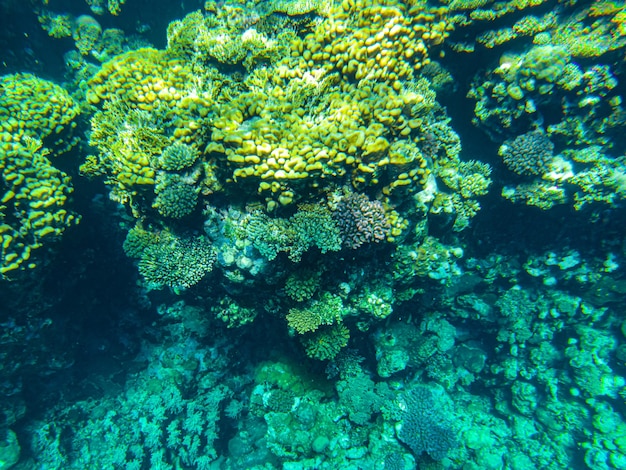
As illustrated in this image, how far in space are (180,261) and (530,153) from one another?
629cm

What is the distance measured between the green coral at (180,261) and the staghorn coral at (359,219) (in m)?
1.97

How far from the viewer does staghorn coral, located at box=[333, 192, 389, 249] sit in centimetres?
447

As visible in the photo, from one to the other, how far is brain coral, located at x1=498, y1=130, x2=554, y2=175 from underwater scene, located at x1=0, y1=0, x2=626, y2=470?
3 centimetres

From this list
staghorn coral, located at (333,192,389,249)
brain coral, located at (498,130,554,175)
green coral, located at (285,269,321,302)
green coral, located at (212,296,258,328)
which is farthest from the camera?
brain coral, located at (498,130,554,175)

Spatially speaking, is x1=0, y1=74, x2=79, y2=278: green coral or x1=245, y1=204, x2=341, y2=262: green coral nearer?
x1=245, y1=204, x2=341, y2=262: green coral

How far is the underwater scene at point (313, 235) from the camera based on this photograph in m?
4.57

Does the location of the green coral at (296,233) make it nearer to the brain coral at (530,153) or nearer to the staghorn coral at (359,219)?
the staghorn coral at (359,219)

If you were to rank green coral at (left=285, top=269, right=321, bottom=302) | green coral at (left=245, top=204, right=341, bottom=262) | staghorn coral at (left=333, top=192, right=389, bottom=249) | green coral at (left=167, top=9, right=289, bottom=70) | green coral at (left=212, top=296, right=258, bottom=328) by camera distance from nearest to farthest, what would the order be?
green coral at (left=245, top=204, right=341, bottom=262)
staghorn coral at (left=333, top=192, right=389, bottom=249)
green coral at (left=285, top=269, right=321, bottom=302)
green coral at (left=167, top=9, right=289, bottom=70)
green coral at (left=212, top=296, right=258, bottom=328)

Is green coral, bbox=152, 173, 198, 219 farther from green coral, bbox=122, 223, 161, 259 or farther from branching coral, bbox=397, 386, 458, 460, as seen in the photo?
branching coral, bbox=397, 386, 458, 460

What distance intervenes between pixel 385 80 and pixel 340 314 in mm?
3556

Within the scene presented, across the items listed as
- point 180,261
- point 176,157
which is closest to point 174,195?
point 176,157

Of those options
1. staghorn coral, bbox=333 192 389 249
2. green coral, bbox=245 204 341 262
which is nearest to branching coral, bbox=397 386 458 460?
staghorn coral, bbox=333 192 389 249

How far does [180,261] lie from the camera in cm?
492

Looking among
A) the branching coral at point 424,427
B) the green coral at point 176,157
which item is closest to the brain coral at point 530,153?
the branching coral at point 424,427
